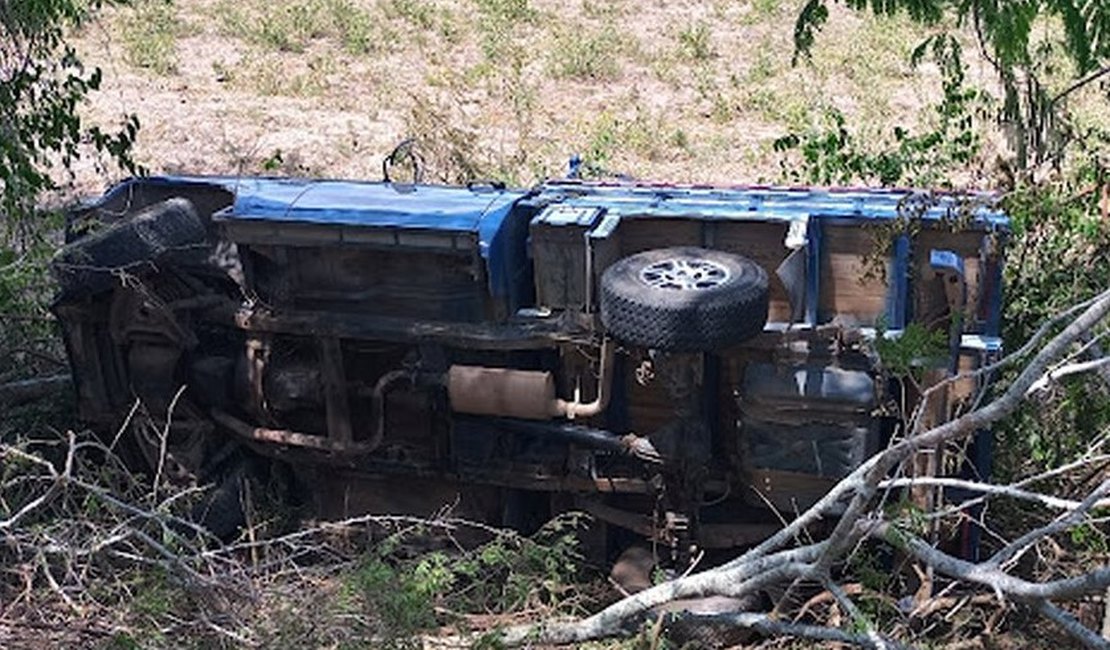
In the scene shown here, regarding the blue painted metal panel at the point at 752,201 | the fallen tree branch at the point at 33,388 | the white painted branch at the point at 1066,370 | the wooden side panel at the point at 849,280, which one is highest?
the blue painted metal panel at the point at 752,201

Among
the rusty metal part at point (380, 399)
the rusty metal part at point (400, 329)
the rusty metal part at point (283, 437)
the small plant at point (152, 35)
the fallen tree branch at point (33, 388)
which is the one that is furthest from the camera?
the small plant at point (152, 35)

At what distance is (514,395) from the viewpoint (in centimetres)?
614

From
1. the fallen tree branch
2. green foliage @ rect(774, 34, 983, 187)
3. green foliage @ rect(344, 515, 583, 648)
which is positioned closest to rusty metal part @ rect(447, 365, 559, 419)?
green foliage @ rect(344, 515, 583, 648)

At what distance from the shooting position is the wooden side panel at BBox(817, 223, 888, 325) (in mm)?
6000

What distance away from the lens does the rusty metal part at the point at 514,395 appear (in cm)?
612

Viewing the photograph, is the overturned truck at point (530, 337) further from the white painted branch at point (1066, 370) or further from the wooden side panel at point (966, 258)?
the white painted branch at point (1066, 370)

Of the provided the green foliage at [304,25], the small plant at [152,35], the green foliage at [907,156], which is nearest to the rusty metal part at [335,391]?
the green foliage at [907,156]

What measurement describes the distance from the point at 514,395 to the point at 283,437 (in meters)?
1.19

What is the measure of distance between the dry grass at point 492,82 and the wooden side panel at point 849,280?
466 centimetres

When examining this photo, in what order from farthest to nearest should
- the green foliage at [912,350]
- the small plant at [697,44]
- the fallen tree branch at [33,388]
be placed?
the small plant at [697,44] < the fallen tree branch at [33,388] < the green foliage at [912,350]

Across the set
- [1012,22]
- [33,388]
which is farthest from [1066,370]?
[33,388]

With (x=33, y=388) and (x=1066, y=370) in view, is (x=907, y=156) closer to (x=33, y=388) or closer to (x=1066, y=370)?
(x=1066, y=370)

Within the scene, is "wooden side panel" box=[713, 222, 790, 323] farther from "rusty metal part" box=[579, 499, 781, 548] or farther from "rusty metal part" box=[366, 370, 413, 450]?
"rusty metal part" box=[366, 370, 413, 450]

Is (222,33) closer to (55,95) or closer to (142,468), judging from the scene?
(55,95)
